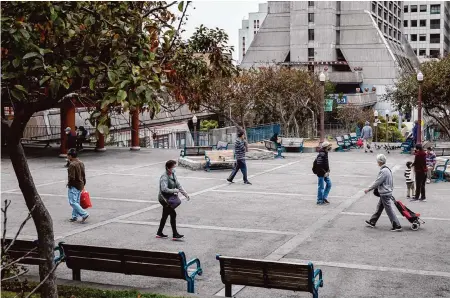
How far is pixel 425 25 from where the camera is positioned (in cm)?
12194

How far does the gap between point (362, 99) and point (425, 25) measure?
61141 millimetres

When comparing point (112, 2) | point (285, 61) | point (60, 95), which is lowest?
point (60, 95)

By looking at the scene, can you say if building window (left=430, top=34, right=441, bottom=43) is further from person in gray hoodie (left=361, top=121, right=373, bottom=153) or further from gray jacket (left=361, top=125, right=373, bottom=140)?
gray jacket (left=361, top=125, right=373, bottom=140)

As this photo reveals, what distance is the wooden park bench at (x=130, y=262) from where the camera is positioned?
29.2 feet

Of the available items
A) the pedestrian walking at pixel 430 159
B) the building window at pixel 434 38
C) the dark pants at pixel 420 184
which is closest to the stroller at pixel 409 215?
the dark pants at pixel 420 184

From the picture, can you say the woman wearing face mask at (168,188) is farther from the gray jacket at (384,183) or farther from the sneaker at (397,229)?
the sneaker at (397,229)

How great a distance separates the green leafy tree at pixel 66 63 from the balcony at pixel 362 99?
185 feet

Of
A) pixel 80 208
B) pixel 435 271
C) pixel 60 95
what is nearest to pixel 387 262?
pixel 435 271

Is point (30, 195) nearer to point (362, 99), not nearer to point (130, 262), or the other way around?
point (130, 262)

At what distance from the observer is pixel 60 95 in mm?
8305

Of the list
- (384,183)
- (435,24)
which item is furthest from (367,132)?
(435,24)

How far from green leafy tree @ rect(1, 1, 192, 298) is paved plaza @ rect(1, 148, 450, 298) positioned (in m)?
2.72

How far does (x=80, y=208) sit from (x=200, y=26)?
5.63 meters

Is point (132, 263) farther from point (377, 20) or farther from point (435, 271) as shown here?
point (377, 20)
